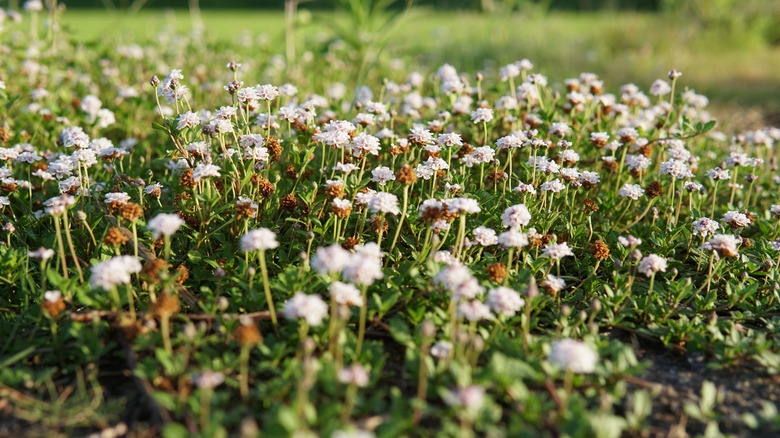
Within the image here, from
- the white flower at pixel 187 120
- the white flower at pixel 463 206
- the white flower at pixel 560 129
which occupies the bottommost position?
the white flower at pixel 463 206

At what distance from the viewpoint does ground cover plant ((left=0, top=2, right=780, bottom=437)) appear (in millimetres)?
2059

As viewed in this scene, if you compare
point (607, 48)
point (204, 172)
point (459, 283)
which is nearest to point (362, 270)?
point (459, 283)

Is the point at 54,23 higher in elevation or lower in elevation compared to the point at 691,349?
higher

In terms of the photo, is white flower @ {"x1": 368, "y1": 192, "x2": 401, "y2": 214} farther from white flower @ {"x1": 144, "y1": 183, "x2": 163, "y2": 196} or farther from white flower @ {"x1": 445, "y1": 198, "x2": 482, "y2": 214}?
white flower @ {"x1": 144, "y1": 183, "x2": 163, "y2": 196}

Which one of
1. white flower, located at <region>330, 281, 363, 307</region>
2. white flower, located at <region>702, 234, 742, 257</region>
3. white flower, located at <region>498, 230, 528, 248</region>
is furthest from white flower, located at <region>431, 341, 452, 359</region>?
white flower, located at <region>702, 234, 742, 257</region>

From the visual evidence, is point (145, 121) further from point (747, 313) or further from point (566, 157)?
point (747, 313)

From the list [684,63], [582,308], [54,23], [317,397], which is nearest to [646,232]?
[582,308]

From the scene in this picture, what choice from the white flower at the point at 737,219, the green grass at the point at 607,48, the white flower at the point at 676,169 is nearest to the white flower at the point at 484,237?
the white flower at the point at 676,169

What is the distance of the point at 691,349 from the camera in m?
2.60

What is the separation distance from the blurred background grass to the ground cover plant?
3704mm

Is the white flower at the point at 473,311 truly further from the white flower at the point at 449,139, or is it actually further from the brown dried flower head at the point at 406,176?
the white flower at the point at 449,139

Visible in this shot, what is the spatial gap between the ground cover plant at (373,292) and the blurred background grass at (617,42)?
3704 millimetres

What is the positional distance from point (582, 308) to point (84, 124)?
340 centimetres

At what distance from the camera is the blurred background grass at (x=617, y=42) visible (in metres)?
7.76
